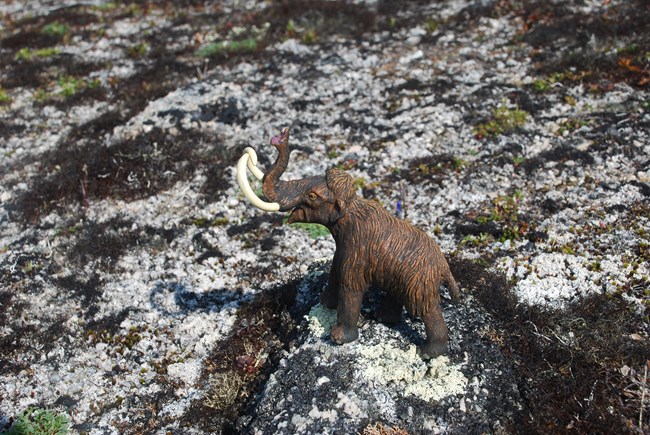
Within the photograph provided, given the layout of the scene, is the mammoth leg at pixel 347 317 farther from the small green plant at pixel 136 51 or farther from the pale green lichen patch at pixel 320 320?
the small green plant at pixel 136 51

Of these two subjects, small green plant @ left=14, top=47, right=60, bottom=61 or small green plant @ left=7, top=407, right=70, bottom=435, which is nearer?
small green plant @ left=7, top=407, right=70, bottom=435

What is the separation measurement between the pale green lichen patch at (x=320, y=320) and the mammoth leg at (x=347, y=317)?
386 mm

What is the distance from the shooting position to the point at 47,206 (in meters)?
10.1

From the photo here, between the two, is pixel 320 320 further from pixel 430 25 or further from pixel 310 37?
pixel 430 25

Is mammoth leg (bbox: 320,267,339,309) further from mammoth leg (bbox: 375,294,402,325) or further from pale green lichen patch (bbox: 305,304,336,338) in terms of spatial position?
mammoth leg (bbox: 375,294,402,325)

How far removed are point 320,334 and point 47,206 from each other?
20.1 feet

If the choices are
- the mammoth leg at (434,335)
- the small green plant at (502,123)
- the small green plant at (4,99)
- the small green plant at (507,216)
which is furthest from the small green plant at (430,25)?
the mammoth leg at (434,335)

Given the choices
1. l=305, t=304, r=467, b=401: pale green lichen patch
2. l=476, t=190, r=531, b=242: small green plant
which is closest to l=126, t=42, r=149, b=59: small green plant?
l=476, t=190, r=531, b=242: small green plant

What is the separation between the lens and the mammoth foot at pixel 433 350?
6020 millimetres

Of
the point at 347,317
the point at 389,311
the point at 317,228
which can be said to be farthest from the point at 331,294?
the point at 317,228

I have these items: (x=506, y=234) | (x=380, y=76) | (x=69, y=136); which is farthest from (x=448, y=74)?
(x=69, y=136)

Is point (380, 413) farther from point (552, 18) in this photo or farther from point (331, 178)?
point (552, 18)

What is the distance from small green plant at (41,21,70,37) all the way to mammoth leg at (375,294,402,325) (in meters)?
13.8

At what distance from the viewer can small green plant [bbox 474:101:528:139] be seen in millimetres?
10703
